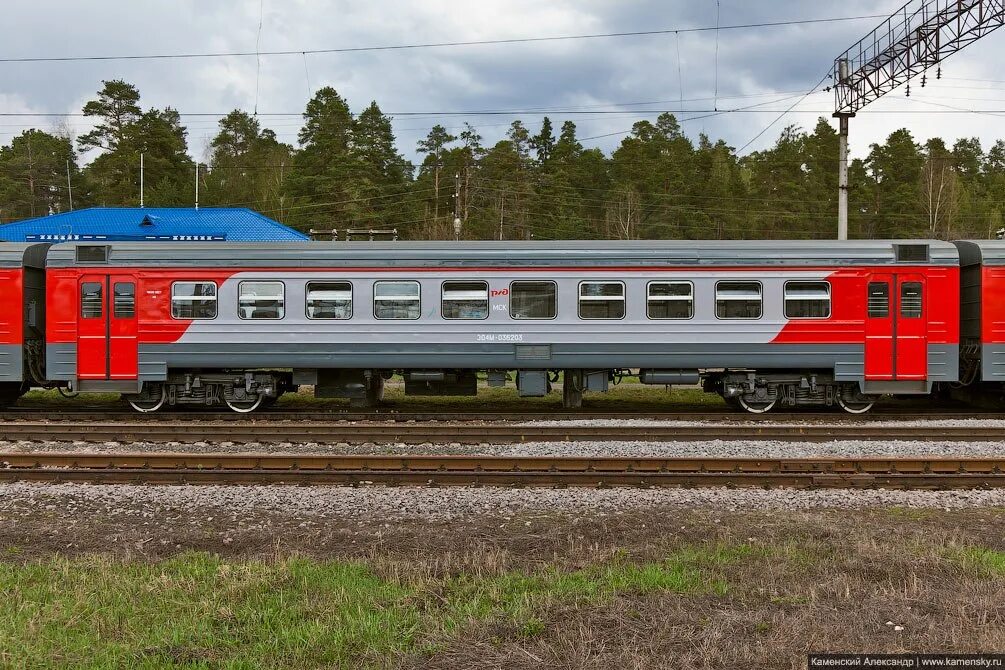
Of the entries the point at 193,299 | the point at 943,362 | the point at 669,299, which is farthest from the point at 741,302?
the point at 193,299

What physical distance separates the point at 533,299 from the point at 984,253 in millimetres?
8168

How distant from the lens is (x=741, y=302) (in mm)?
13820

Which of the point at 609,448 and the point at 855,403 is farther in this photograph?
the point at 855,403

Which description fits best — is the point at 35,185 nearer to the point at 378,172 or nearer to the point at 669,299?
the point at 378,172

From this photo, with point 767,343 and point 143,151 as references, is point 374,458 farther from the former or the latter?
point 143,151

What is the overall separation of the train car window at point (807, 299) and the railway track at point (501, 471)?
4.74 metres

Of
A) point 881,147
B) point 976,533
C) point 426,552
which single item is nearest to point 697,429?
point 976,533

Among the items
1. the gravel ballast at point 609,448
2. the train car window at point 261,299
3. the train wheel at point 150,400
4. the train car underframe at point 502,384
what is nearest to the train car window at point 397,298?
the train car underframe at point 502,384

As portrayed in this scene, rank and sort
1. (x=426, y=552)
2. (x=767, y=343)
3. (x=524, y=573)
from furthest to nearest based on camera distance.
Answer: (x=767, y=343) → (x=426, y=552) → (x=524, y=573)

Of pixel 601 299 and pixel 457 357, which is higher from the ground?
pixel 601 299

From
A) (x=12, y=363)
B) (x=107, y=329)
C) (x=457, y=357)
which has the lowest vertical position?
(x=12, y=363)

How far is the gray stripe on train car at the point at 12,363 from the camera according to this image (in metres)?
13.8

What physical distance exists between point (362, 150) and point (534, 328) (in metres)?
33.3

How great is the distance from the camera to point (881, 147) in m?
49.1
